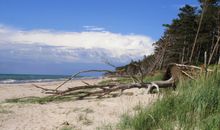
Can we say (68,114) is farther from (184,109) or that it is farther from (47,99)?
(184,109)

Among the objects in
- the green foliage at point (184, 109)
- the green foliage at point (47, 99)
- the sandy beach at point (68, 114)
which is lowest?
the sandy beach at point (68, 114)

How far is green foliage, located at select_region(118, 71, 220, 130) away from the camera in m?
6.24

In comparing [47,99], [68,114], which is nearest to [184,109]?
[68,114]

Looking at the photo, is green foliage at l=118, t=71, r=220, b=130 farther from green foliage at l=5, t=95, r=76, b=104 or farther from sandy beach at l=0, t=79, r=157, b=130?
green foliage at l=5, t=95, r=76, b=104

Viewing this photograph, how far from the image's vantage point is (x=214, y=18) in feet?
127

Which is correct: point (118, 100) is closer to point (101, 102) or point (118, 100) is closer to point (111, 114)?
point (101, 102)

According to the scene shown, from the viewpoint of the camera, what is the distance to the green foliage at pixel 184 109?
246 inches

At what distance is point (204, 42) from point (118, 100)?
27.5m

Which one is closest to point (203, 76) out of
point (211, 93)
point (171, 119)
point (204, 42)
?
point (211, 93)

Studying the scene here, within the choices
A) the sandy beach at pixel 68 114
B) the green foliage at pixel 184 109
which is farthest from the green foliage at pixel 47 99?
the green foliage at pixel 184 109

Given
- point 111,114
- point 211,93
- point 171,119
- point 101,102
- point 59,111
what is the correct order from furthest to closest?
point 101,102 < point 59,111 < point 111,114 < point 211,93 < point 171,119

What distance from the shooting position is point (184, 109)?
7.00 m

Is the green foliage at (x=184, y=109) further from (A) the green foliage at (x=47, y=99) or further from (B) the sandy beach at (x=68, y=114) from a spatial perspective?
(A) the green foliage at (x=47, y=99)

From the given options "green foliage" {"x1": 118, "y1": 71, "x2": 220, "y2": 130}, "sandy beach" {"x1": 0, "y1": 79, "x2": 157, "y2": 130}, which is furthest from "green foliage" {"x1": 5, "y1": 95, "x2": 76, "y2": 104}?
"green foliage" {"x1": 118, "y1": 71, "x2": 220, "y2": 130}
